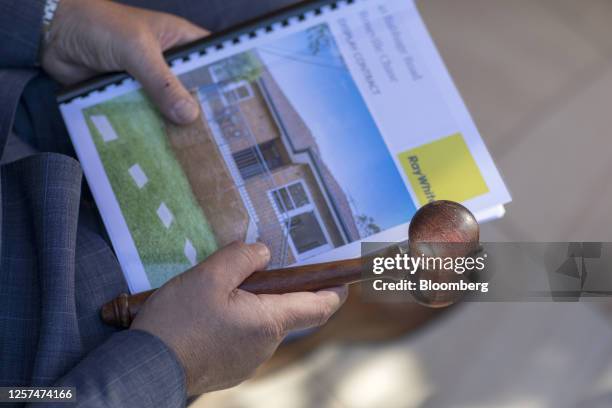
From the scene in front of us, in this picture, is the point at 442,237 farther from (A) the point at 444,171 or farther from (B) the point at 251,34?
(B) the point at 251,34

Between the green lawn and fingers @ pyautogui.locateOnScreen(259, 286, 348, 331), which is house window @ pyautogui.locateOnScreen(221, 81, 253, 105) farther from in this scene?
fingers @ pyautogui.locateOnScreen(259, 286, 348, 331)

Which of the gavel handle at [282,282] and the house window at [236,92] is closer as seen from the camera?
the gavel handle at [282,282]

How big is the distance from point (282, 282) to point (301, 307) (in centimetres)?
3

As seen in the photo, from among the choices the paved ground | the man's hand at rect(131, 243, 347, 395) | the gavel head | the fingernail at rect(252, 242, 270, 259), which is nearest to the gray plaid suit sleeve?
the man's hand at rect(131, 243, 347, 395)

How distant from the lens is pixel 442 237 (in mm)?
527

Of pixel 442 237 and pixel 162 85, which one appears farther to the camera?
pixel 162 85

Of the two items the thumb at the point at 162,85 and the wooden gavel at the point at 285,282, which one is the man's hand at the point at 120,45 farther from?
the wooden gavel at the point at 285,282

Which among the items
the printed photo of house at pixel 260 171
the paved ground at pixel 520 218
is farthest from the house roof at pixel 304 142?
the paved ground at pixel 520 218

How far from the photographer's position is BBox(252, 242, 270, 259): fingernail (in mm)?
602

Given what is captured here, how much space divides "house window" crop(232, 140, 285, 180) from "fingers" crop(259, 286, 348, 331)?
135 mm

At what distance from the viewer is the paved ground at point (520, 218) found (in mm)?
971

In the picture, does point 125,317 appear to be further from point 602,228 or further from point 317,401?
point 602,228

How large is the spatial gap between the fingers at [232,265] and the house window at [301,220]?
53 millimetres

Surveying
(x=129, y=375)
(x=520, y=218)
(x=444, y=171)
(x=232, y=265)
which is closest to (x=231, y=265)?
(x=232, y=265)
